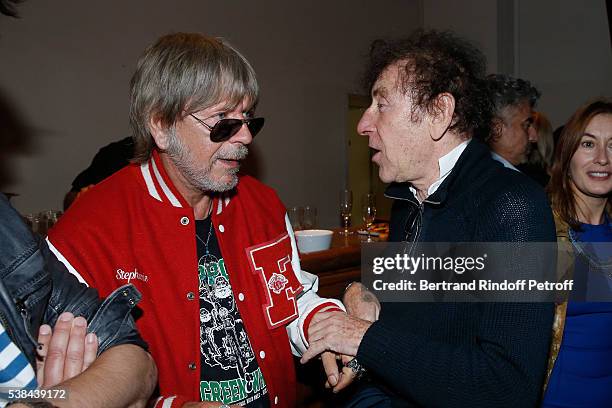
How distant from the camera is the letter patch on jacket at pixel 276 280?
6.57ft

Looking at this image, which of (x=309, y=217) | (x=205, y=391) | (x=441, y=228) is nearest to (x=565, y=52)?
(x=309, y=217)

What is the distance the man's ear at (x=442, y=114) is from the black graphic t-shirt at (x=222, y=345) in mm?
936

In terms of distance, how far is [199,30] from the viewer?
18.1 ft

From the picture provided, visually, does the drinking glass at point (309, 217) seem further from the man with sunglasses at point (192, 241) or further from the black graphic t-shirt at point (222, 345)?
the black graphic t-shirt at point (222, 345)

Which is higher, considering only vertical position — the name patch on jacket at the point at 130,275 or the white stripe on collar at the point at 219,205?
the white stripe on collar at the point at 219,205

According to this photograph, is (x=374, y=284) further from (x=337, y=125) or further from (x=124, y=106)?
(x=337, y=125)

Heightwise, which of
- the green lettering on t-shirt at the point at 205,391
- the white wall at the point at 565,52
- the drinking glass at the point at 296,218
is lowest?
the green lettering on t-shirt at the point at 205,391

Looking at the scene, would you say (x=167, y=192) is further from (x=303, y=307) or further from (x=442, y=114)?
(x=442, y=114)

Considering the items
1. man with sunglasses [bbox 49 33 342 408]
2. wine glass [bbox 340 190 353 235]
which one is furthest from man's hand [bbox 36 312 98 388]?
wine glass [bbox 340 190 353 235]

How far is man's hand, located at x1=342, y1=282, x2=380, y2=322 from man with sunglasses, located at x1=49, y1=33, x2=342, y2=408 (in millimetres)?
119

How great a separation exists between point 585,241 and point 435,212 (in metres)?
1.24

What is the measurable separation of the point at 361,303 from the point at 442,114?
807 millimetres

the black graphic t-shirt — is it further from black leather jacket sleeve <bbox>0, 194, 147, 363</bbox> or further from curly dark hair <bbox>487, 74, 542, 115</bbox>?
curly dark hair <bbox>487, 74, 542, 115</bbox>

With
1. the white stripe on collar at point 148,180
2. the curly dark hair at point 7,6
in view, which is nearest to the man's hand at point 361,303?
the white stripe on collar at point 148,180
